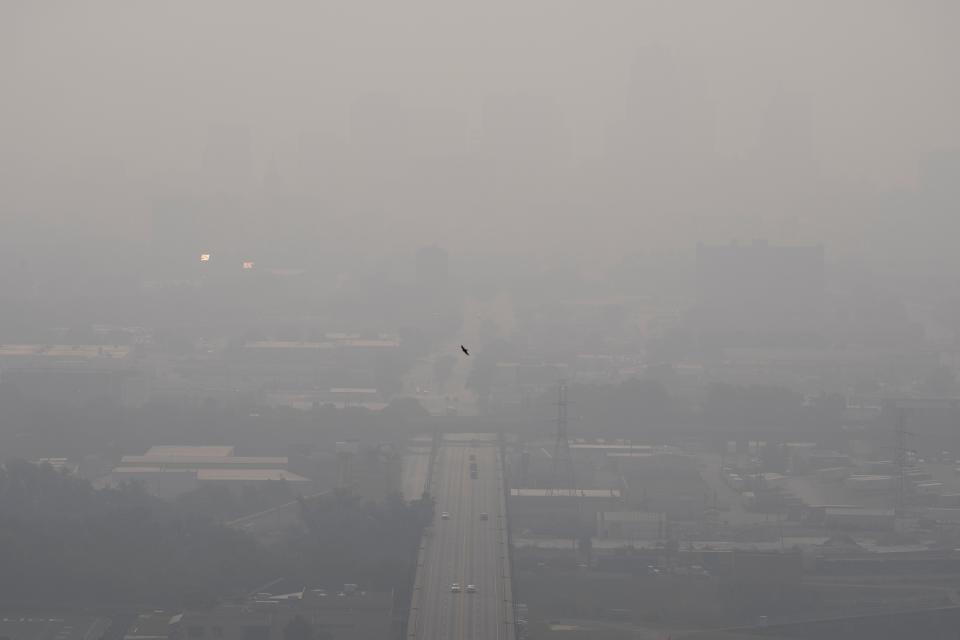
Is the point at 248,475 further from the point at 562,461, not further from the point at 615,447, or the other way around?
the point at 615,447

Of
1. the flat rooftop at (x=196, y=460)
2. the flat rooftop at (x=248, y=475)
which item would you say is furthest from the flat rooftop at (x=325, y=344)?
the flat rooftop at (x=248, y=475)

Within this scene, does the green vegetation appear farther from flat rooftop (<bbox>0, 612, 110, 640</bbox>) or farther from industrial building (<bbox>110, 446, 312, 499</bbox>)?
industrial building (<bbox>110, 446, 312, 499</bbox>)

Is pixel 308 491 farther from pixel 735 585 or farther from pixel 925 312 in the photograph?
pixel 925 312

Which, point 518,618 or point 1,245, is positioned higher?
point 1,245

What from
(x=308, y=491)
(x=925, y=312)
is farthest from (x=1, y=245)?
(x=308, y=491)

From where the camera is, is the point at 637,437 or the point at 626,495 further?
the point at 637,437

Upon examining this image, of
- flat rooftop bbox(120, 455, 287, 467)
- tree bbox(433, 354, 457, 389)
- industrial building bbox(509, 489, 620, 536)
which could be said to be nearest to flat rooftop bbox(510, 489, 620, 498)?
industrial building bbox(509, 489, 620, 536)
